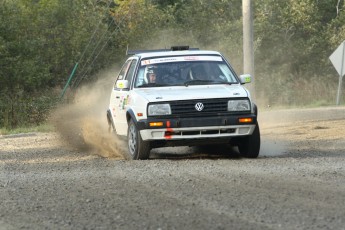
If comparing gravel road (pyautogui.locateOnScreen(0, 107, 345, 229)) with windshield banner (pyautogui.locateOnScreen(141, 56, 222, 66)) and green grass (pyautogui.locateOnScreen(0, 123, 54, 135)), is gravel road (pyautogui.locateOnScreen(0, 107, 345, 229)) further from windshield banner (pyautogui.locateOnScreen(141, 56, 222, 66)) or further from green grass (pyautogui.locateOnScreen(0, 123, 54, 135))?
green grass (pyautogui.locateOnScreen(0, 123, 54, 135))

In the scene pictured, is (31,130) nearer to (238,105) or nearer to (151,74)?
(151,74)

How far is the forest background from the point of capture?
32.9m

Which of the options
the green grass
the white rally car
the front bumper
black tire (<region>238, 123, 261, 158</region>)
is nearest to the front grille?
the white rally car

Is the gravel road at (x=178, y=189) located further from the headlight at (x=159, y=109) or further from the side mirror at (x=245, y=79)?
the side mirror at (x=245, y=79)

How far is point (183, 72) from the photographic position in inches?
575

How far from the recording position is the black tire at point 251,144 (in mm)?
13734

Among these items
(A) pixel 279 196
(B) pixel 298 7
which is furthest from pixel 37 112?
(B) pixel 298 7

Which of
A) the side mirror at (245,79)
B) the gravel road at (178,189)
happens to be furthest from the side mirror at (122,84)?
the side mirror at (245,79)

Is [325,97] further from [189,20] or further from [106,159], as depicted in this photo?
[106,159]

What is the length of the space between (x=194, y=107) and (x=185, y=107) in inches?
5.2

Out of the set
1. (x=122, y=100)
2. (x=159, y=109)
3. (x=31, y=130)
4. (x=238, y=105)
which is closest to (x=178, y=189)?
(x=159, y=109)

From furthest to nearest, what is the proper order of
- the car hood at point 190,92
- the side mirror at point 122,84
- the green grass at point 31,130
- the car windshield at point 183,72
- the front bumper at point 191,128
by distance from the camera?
the green grass at point 31,130
the side mirror at point 122,84
the car windshield at point 183,72
the car hood at point 190,92
the front bumper at point 191,128

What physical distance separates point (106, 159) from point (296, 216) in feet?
22.9

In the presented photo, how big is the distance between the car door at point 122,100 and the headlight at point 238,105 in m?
1.88
